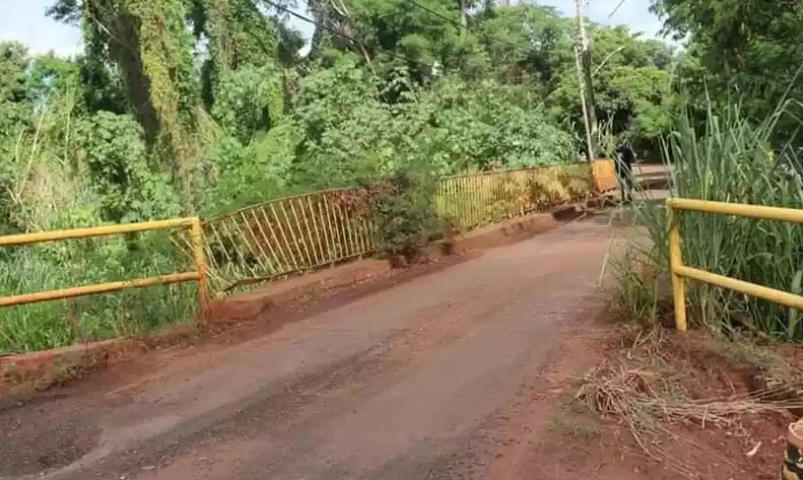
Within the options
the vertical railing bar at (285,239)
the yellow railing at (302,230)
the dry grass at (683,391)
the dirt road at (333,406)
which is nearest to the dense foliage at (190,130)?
the yellow railing at (302,230)

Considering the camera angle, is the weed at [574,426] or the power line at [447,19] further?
the power line at [447,19]

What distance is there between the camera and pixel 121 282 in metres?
6.51

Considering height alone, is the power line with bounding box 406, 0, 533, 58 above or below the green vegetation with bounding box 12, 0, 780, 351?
above

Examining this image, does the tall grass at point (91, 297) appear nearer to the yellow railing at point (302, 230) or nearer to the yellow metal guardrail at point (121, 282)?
the yellow metal guardrail at point (121, 282)

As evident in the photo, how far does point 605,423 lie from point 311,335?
10.8 feet

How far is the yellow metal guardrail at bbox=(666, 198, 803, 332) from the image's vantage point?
158 inches

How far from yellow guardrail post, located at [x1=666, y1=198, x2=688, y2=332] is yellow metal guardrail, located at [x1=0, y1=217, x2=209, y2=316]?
3916mm

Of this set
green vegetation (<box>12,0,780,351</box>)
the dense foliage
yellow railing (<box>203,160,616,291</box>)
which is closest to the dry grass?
green vegetation (<box>12,0,780,351</box>)

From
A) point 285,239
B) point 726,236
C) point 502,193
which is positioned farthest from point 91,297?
point 502,193

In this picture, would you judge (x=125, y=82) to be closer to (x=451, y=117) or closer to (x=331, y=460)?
(x=451, y=117)

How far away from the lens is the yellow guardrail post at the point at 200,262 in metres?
6.89

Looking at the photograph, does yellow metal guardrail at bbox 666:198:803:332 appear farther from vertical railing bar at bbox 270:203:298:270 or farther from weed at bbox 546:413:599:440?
vertical railing bar at bbox 270:203:298:270

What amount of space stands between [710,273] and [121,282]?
4.50m

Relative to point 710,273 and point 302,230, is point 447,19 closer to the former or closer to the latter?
point 302,230
